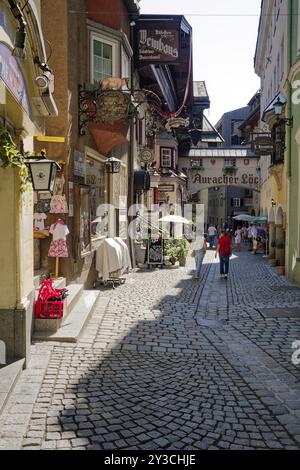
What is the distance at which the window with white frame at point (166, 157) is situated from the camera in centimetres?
3053

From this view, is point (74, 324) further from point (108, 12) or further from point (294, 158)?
point (294, 158)

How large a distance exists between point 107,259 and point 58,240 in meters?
3.04

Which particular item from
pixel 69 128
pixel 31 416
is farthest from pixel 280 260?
pixel 31 416

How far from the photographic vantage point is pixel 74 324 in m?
8.17

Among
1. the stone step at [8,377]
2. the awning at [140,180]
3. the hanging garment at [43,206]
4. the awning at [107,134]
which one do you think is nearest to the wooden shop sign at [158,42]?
the awning at [140,180]

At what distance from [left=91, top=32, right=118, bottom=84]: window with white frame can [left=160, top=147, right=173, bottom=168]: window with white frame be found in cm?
1711

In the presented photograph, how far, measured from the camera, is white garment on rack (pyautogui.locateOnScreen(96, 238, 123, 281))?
1295 cm

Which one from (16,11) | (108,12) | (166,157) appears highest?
(108,12)

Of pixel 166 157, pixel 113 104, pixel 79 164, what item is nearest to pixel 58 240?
pixel 79 164

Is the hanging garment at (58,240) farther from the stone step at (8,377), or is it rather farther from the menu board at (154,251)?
the menu board at (154,251)

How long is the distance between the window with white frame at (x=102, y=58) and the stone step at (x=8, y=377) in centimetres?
878

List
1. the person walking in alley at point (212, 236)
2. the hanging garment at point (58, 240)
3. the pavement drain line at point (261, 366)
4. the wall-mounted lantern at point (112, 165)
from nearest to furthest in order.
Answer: the pavement drain line at point (261, 366)
the hanging garment at point (58, 240)
the wall-mounted lantern at point (112, 165)
the person walking in alley at point (212, 236)

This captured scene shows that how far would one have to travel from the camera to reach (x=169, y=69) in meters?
29.7

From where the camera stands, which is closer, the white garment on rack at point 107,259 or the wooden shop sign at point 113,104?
the wooden shop sign at point 113,104
